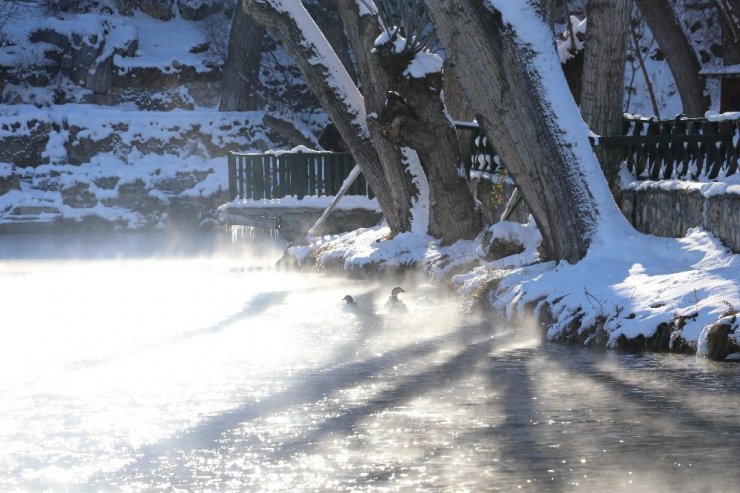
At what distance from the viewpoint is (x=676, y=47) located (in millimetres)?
22484

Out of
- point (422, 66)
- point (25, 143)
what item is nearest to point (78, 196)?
point (25, 143)

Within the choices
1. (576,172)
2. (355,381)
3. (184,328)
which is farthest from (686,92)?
(355,381)

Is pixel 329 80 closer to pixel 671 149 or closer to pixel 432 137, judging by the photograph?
pixel 432 137

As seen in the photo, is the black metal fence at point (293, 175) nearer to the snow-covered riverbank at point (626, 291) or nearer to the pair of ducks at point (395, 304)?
the snow-covered riverbank at point (626, 291)

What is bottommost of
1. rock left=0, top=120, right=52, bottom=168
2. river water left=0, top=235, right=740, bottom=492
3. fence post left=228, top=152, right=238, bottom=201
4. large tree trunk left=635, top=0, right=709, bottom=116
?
river water left=0, top=235, right=740, bottom=492

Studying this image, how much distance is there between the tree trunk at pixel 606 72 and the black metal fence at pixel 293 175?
7.13m

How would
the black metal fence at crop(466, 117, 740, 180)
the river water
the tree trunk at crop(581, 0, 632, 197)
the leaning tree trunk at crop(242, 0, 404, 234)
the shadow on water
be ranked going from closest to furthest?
the river water
the shadow on water
the black metal fence at crop(466, 117, 740, 180)
the tree trunk at crop(581, 0, 632, 197)
the leaning tree trunk at crop(242, 0, 404, 234)

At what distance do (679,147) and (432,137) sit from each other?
4266mm

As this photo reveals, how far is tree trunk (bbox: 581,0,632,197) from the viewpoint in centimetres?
1358

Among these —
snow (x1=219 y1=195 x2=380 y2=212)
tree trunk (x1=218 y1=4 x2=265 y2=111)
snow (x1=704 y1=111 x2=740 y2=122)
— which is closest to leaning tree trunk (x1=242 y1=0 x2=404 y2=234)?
snow (x1=219 y1=195 x2=380 y2=212)

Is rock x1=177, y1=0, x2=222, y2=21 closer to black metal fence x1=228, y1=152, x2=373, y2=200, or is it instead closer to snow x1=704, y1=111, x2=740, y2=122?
black metal fence x1=228, y1=152, x2=373, y2=200

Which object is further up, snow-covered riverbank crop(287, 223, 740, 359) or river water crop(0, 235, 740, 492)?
snow-covered riverbank crop(287, 223, 740, 359)

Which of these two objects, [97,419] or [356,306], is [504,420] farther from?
[356,306]

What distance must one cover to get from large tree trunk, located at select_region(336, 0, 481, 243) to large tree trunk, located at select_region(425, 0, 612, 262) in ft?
9.59
